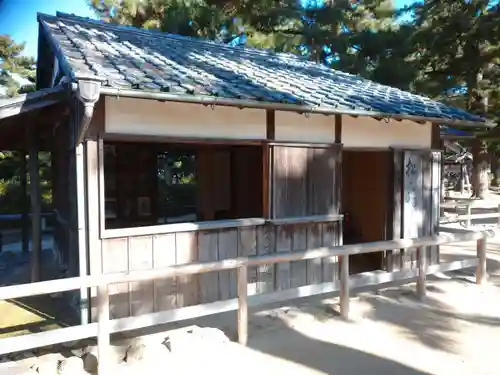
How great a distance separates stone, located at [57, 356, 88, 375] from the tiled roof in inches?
96.9

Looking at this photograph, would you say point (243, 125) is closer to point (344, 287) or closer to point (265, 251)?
point (265, 251)

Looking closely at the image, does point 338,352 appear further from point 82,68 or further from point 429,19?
point 429,19

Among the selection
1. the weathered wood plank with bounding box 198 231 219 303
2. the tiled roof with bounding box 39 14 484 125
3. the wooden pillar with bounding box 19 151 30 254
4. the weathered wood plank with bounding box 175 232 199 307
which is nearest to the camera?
the tiled roof with bounding box 39 14 484 125

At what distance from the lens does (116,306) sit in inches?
192

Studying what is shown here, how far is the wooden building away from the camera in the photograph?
4660mm

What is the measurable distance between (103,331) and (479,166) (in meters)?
19.6

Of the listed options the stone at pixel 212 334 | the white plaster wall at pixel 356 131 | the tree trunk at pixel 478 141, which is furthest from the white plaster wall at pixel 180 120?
the tree trunk at pixel 478 141

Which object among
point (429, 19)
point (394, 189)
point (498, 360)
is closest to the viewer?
point (498, 360)

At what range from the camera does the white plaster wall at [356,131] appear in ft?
19.4

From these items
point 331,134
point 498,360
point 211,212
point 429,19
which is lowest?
point 498,360

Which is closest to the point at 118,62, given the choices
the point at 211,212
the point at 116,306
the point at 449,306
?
the point at 116,306

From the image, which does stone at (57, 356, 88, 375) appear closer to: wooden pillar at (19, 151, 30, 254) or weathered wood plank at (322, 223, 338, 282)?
weathered wood plank at (322, 223, 338, 282)

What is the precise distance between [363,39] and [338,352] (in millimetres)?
13517

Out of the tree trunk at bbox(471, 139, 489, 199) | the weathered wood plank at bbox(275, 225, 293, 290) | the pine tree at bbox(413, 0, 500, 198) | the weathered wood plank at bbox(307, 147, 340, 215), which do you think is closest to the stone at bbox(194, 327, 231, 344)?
the weathered wood plank at bbox(275, 225, 293, 290)
